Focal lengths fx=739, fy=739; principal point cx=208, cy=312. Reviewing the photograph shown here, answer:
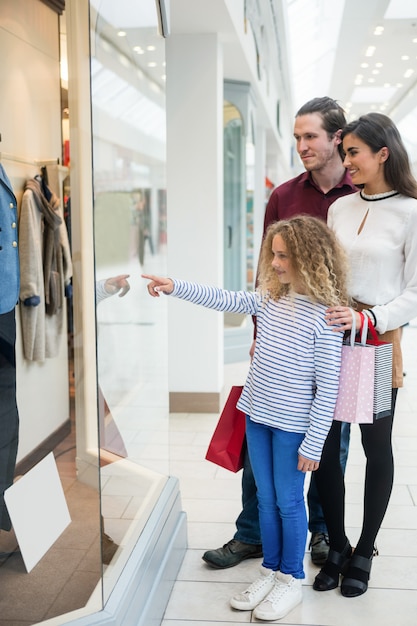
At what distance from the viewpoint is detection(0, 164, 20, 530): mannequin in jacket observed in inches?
74.7

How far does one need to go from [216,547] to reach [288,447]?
838 millimetres

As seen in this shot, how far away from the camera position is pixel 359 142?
2.33 meters

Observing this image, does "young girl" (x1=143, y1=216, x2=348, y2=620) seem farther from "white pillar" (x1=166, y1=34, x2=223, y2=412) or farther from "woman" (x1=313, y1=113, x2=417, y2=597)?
"white pillar" (x1=166, y1=34, x2=223, y2=412)

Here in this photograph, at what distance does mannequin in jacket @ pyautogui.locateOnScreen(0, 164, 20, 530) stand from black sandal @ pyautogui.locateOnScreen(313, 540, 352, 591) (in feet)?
3.76

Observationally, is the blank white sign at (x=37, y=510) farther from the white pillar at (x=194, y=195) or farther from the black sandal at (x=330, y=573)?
the white pillar at (x=194, y=195)

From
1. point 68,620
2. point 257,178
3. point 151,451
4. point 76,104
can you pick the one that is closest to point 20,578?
point 68,620

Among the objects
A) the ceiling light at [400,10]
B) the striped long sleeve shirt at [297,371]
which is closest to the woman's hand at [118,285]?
the striped long sleeve shirt at [297,371]

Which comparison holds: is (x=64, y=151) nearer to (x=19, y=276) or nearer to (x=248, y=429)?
(x=19, y=276)

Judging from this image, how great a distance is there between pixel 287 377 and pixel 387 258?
49cm

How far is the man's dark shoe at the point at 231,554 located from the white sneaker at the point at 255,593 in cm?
26

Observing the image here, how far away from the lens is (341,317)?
214 centimetres

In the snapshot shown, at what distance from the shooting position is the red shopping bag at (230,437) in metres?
2.49

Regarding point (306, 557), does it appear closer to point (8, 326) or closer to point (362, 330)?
point (362, 330)

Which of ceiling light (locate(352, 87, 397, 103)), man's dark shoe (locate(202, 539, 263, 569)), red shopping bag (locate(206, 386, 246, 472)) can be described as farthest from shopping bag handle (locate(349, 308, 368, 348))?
ceiling light (locate(352, 87, 397, 103))
